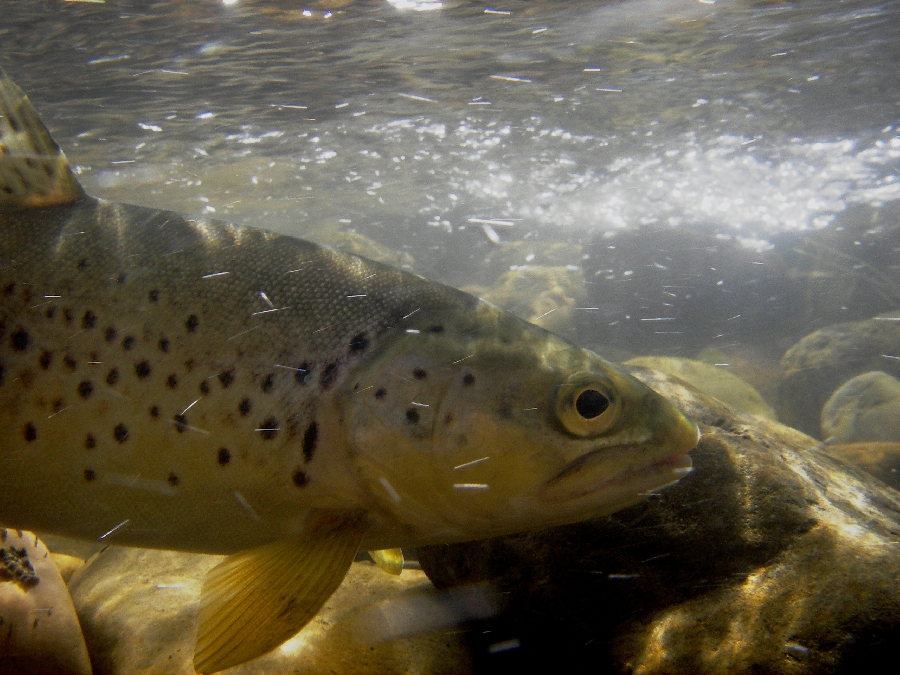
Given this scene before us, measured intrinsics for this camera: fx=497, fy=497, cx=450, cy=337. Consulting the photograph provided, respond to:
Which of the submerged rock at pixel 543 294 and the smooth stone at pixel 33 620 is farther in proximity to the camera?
the submerged rock at pixel 543 294

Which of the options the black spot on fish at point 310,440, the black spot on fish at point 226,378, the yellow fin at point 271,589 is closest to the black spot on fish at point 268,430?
the black spot on fish at point 310,440

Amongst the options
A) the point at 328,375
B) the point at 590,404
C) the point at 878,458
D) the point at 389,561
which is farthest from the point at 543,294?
the point at 328,375

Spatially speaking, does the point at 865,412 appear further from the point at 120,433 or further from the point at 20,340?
the point at 20,340

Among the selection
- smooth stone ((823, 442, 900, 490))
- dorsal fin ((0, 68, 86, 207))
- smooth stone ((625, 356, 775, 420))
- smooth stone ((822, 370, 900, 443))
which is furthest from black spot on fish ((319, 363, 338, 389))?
smooth stone ((822, 370, 900, 443))

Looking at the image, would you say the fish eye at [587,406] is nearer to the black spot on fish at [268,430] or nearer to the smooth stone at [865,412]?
the black spot on fish at [268,430]

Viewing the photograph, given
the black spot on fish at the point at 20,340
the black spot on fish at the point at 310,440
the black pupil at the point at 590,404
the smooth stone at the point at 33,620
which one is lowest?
the smooth stone at the point at 33,620

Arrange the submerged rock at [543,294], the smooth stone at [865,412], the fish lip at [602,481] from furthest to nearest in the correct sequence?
the submerged rock at [543,294], the smooth stone at [865,412], the fish lip at [602,481]
